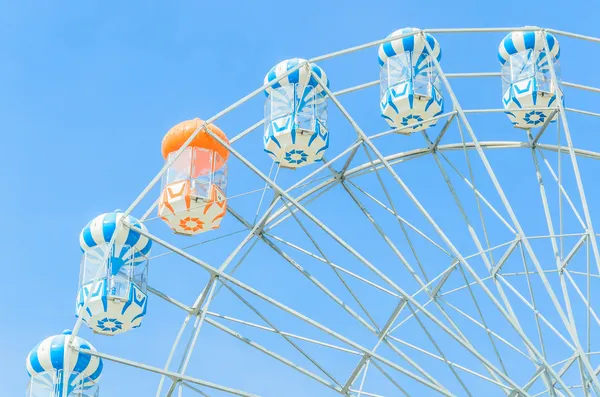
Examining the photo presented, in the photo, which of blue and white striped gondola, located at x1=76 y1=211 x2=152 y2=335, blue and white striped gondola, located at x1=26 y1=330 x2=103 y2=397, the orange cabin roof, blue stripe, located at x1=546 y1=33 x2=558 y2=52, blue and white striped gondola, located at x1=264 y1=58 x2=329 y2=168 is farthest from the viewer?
blue stripe, located at x1=546 y1=33 x2=558 y2=52

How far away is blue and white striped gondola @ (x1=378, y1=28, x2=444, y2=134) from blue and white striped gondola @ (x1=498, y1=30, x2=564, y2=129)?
1442 millimetres

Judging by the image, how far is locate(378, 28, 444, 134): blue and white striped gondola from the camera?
945 inches

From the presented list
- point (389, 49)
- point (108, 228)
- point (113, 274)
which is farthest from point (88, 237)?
point (389, 49)

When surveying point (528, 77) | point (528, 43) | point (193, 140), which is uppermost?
point (528, 43)

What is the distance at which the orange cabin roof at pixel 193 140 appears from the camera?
22.8m

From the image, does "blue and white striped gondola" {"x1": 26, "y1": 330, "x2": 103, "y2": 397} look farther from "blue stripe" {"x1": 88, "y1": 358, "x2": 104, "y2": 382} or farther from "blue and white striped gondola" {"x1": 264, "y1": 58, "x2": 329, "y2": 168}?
"blue and white striped gondola" {"x1": 264, "y1": 58, "x2": 329, "y2": 168}

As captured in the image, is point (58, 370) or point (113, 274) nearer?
point (113, 274)

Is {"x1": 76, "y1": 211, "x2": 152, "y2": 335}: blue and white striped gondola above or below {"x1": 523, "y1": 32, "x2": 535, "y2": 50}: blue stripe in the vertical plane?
below

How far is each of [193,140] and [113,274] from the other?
2592 mm

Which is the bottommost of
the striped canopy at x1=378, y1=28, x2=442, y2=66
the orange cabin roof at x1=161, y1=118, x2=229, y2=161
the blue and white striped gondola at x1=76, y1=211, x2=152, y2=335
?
the blue and white striped gondola at x1=76, y1=211, x2=152, y2=335

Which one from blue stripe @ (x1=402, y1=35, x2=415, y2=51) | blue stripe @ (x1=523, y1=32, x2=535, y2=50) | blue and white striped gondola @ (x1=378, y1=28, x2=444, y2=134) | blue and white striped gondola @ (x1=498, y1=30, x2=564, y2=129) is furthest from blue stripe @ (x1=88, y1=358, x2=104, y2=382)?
blue stripe @ (x1=523, y1=32, x2=535, y2=50)

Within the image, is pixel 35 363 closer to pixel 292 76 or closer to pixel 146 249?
pixel 146 249

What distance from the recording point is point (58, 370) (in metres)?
23.0

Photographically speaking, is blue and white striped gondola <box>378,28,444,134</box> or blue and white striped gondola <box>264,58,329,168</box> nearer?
blue and white striped gondola <box>264,58,329,168</box>
